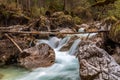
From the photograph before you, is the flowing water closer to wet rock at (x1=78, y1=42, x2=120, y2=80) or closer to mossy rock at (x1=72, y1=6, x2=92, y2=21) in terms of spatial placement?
wet rock at (x1=78, y1=42, x2=120, y2=80)

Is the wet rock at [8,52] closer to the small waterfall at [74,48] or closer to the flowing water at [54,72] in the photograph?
the flowing water at [54,72]

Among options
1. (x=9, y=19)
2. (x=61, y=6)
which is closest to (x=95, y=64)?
(x=9, y=19)

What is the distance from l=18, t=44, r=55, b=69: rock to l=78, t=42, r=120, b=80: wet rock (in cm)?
290

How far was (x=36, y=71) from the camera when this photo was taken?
8.77m

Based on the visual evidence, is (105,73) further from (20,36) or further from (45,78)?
(20,36)

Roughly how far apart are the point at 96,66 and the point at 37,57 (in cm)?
387

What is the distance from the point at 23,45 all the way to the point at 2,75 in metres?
2.49

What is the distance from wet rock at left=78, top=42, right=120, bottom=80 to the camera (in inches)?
236

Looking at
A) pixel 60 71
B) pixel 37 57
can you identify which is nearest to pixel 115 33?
pixel 60 71

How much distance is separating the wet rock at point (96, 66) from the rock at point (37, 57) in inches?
114

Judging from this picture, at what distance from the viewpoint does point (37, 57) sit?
9.52 metres

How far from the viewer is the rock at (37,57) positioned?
9.27m

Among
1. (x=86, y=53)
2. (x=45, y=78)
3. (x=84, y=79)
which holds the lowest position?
(x=45, y=78)

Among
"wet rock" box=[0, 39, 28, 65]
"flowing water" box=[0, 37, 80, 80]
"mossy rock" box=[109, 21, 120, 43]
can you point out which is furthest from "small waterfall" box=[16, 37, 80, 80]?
"mossy rock" box=[109, 21, 120, 43]
